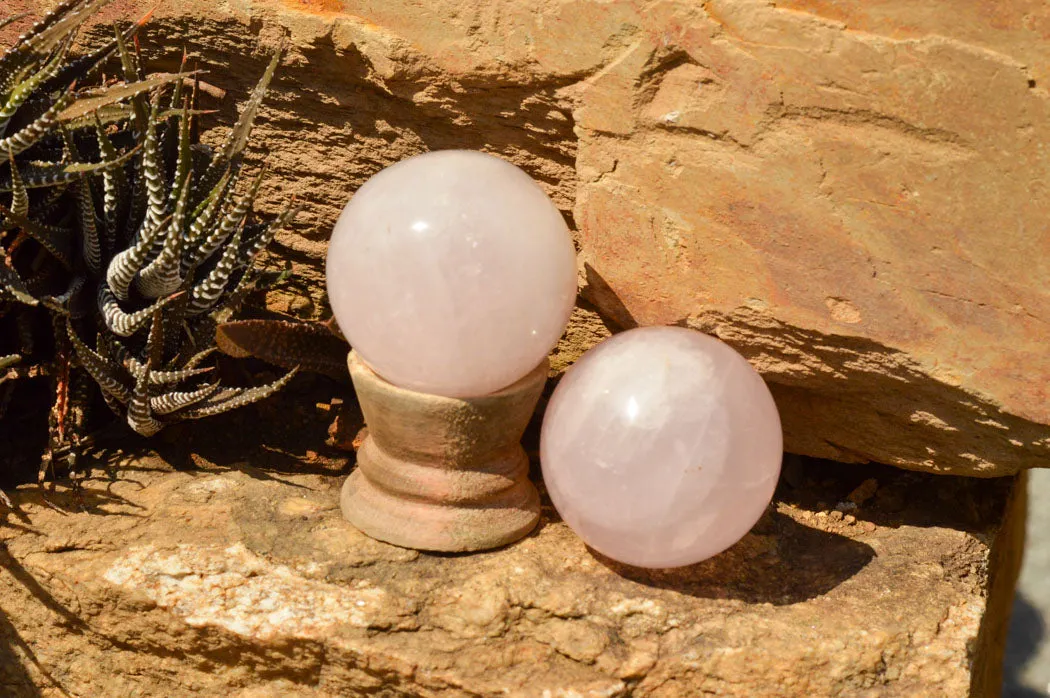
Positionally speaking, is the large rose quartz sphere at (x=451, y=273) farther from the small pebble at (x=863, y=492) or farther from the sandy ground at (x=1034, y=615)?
the sandy ground at (x=1034, y=615)

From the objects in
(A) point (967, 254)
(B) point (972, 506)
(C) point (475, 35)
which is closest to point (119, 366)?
(C) point (475, 35)

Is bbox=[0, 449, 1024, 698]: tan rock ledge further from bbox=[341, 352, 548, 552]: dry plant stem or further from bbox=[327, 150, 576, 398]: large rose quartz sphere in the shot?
bbox=[327, 150, 576, 398]: large rose quartz sphere

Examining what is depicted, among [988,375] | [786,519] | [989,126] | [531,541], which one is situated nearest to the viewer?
[989,126]

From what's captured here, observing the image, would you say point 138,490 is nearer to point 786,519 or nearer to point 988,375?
point 786,519

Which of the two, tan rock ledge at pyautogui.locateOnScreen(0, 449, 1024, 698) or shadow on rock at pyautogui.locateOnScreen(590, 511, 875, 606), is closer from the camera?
tan rock ledge at pyautogui.locateOnScreen(0, 449, 1024, 698)

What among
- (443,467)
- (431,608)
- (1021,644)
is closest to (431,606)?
(431,608)

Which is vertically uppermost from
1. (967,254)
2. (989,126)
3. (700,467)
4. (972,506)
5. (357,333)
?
(989,126)

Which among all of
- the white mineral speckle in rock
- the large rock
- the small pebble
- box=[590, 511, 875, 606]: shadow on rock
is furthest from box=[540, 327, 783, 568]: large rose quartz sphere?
the small pebble
